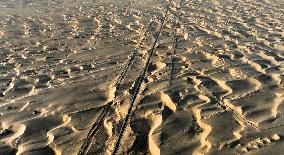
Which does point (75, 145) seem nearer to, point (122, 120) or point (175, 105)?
point (122, 120)

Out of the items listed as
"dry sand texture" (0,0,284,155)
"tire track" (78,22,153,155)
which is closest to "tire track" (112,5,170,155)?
"dry sand texture" (0,0,284,155)

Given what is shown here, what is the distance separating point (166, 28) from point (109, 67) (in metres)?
3.52

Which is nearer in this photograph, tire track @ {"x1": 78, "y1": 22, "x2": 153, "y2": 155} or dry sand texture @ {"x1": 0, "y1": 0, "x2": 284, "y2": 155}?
tire track @ {"x1": 78, "y1": 22, "x2": 153, "y2": 155}

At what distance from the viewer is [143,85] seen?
6.57 m

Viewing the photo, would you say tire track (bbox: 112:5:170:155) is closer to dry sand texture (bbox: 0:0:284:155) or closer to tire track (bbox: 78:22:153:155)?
dry sand texture (bbox: 0:0:284:155)

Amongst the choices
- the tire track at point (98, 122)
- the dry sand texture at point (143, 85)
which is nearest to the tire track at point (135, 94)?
the dry sand texture at point (143, 85)

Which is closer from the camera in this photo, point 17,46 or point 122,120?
point 122,120

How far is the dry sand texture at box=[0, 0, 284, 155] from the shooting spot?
193 inches

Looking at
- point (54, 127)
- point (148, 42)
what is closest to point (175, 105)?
point (54, 127)

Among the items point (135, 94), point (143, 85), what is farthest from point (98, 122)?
point (143, 85)

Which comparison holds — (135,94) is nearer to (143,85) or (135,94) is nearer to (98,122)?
(143,85)

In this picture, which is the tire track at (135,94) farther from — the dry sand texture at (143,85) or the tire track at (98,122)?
the tire track at (98,122)

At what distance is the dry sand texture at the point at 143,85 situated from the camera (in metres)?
4.90

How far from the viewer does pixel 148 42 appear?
30.3ft
